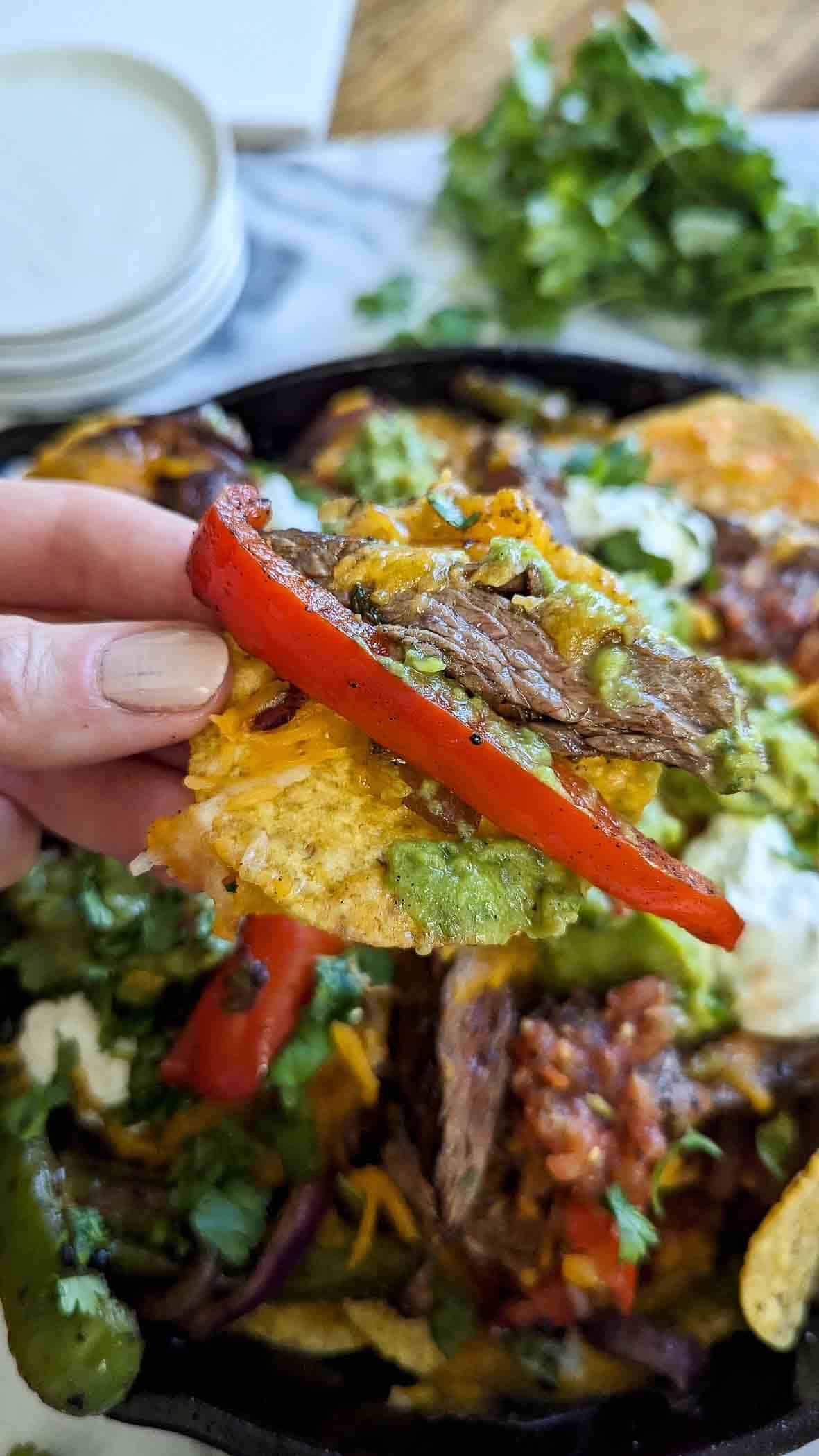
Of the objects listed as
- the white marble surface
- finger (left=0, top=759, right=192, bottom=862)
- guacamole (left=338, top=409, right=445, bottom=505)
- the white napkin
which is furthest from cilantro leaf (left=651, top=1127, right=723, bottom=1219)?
the white napkin

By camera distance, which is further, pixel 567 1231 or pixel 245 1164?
pixel 245 1164

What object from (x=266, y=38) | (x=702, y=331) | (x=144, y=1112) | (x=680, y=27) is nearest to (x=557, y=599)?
(x=144, y=1112)

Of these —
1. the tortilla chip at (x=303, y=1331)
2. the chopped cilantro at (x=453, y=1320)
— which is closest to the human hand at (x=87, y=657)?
the tortilla chip at (x=303, y=1331)

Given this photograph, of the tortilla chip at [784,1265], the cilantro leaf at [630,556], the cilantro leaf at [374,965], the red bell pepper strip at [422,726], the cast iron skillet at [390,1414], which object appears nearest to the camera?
the red bell pepper strip at [422,726]

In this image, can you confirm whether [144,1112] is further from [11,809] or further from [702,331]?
[702,331]

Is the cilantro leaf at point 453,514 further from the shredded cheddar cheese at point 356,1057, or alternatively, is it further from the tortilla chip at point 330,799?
the shredded cheddar cheese at point 356,1057

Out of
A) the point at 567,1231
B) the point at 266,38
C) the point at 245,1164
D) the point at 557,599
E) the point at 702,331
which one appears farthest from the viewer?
the point at 266,38

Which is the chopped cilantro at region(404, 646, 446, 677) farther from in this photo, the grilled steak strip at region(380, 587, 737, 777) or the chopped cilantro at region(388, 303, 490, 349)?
the chopped cilantro at region(388, 303, 490, 349)
